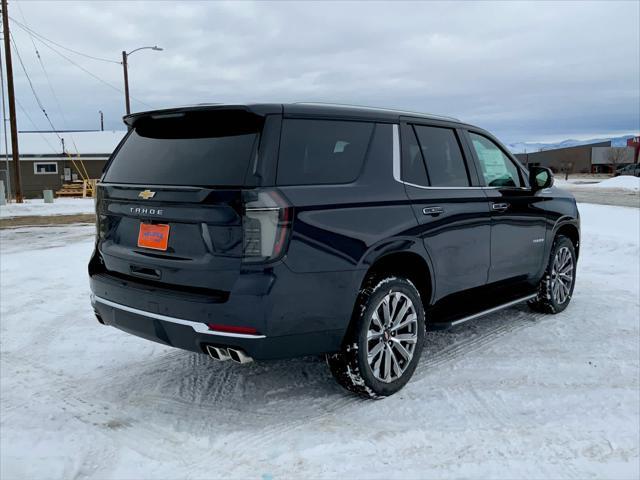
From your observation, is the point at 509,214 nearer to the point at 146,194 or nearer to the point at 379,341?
the point at 379,341

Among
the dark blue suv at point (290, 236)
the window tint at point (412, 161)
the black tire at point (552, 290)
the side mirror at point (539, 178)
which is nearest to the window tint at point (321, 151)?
the dark blue suv at point (290, 236)

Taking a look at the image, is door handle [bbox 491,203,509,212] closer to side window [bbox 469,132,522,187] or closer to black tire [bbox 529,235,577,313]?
side window [bbox 469,132,522,187]

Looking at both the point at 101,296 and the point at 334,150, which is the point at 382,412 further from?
the point at 101,296

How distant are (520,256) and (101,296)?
12.0 feet

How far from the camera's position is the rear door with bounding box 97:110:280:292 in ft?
10.7

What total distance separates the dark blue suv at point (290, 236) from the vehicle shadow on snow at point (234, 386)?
14.5 inches

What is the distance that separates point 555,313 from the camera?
19.8ft

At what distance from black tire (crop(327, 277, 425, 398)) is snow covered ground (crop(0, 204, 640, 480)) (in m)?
0.15

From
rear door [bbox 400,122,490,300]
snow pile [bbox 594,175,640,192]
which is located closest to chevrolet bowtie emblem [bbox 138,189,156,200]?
rear door [bbox 400,122,490,300]

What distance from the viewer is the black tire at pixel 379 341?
12.1ft

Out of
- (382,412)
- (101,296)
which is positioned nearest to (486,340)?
(382,412)

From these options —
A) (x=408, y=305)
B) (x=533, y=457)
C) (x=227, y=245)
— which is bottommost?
(x=533, y=457)

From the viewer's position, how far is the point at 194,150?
3568mm

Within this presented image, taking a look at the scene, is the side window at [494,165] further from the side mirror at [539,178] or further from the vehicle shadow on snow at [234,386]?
the vehicle shadow on snow at [234,386]
